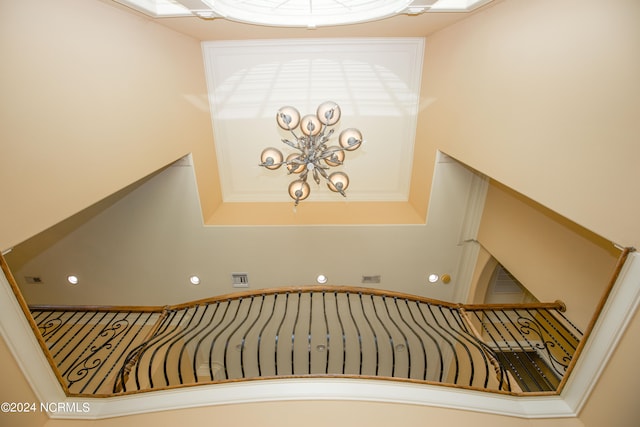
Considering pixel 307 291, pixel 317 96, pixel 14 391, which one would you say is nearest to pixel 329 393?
pixel 307 291

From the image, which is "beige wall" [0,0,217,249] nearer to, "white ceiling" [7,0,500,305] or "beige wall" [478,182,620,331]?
"white ceiling" [7,0,500,305]

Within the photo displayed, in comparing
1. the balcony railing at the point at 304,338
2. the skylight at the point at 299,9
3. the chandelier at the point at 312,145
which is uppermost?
the skylight at the point at 299,9

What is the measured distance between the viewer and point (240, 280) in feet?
17.3

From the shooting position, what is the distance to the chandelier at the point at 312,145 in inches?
129

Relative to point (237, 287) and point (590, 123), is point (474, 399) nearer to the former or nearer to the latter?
point (590, 123)

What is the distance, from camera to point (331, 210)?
529 cm

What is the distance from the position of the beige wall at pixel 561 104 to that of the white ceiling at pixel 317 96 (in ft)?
4.34

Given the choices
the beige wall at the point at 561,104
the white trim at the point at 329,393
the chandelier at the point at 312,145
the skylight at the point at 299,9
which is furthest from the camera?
the chandelier at the point at 312,145

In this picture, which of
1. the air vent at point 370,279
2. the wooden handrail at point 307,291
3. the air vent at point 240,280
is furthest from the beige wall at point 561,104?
the air vent at point 240,280

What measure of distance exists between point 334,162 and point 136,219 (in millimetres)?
3376

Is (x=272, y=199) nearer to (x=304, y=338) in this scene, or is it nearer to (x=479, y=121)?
(x=304, y=338)

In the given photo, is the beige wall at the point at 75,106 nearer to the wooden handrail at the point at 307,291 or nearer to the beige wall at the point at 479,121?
the beige wall at the point at 479,121

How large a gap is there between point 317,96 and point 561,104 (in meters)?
3.25

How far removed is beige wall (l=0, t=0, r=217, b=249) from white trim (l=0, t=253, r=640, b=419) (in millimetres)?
811
